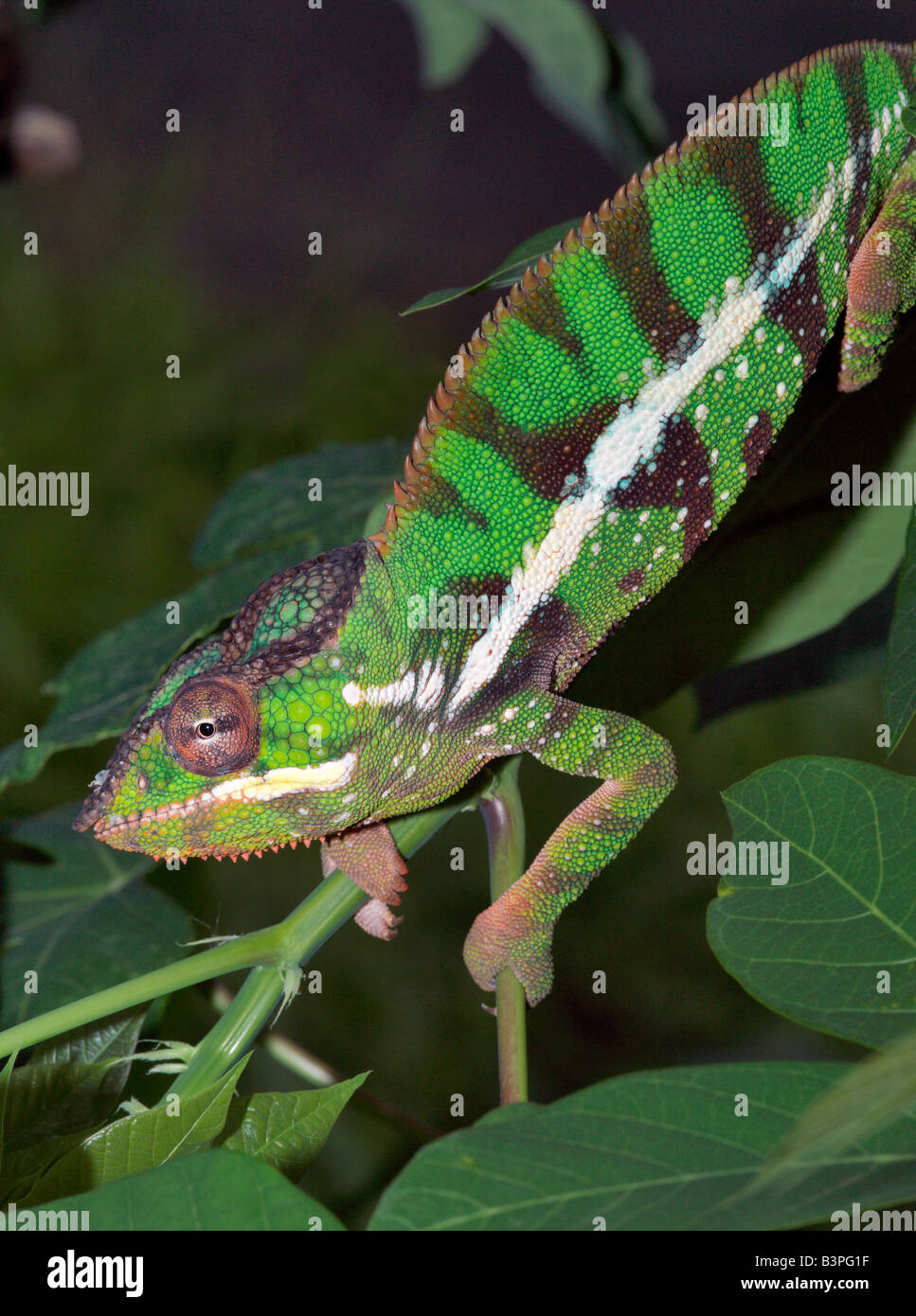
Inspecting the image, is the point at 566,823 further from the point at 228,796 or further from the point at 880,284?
the point at 880,284

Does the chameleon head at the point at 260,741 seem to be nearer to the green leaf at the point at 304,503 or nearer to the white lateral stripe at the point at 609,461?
the white lateral stripe at the point at 609,461

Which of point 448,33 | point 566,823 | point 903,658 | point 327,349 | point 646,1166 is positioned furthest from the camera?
point 327,349

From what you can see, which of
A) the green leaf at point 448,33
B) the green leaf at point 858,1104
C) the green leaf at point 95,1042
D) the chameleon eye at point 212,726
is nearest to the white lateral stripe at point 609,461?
the chameleon eye at point 212,726

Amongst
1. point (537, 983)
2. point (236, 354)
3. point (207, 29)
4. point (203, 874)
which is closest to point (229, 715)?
point (537, 983)

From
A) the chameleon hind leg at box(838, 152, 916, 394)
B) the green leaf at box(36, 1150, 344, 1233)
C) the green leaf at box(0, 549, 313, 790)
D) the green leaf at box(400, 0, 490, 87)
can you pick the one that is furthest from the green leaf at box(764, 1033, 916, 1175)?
the green leaf at box(400, 0, 490, 87)

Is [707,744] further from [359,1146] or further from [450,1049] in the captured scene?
[359,1146]

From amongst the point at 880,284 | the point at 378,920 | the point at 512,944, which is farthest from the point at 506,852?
the point at 880,284
